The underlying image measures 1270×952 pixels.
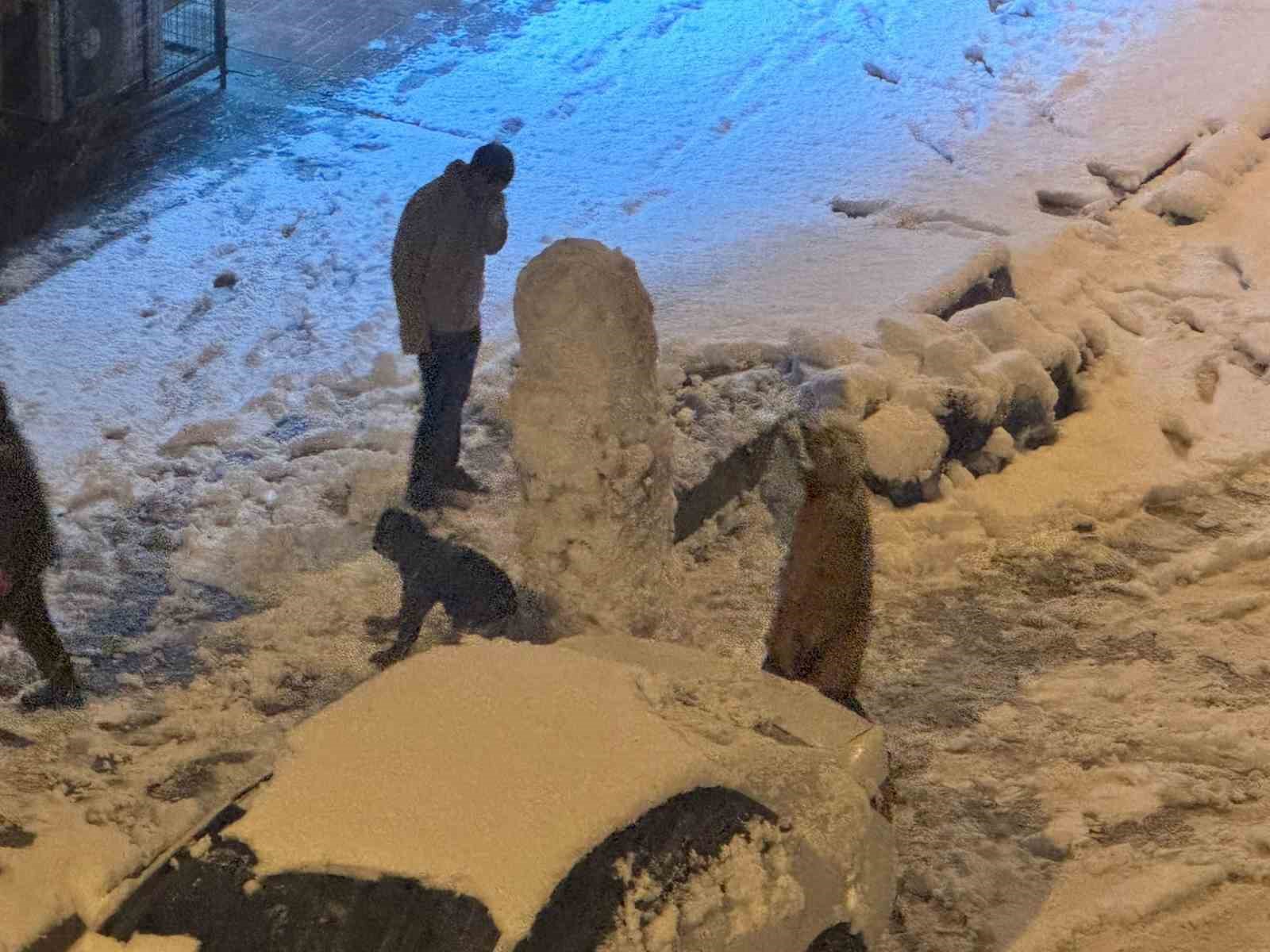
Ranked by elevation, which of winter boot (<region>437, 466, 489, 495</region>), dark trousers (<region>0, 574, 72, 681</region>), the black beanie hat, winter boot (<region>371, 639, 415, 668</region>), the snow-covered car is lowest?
winter boot (<region>371, 639, 415, 668</region>)

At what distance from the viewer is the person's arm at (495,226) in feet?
20.7

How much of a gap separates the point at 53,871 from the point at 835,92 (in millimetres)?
9622

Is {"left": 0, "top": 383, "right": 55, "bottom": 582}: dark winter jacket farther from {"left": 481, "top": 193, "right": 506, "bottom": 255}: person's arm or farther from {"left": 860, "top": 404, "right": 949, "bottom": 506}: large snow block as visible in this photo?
{"left": 860, "top": 404, "right": 949, "bottom": 506}: large snow block

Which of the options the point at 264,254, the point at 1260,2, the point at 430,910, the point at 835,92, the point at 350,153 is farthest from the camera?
the point at 1260,2

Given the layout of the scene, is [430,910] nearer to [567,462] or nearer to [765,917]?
[765,917]

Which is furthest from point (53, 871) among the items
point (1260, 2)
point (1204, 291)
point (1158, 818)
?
point (1260, 2)

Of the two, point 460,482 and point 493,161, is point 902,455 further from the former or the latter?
point 493,161

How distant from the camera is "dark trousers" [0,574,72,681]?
5.00 metres

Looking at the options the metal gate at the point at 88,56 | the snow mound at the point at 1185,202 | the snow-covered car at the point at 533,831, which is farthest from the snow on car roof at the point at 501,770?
the snow mound at the point at 1185,202

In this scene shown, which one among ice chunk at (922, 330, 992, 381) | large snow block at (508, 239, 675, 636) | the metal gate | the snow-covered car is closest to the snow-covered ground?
ice chunk at (922, 330, 992, 381)

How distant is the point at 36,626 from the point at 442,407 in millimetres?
2206

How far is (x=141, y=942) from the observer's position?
311 cm

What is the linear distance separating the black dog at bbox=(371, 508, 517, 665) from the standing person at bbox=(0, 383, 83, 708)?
4.02 ft

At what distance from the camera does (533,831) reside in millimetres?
3215
